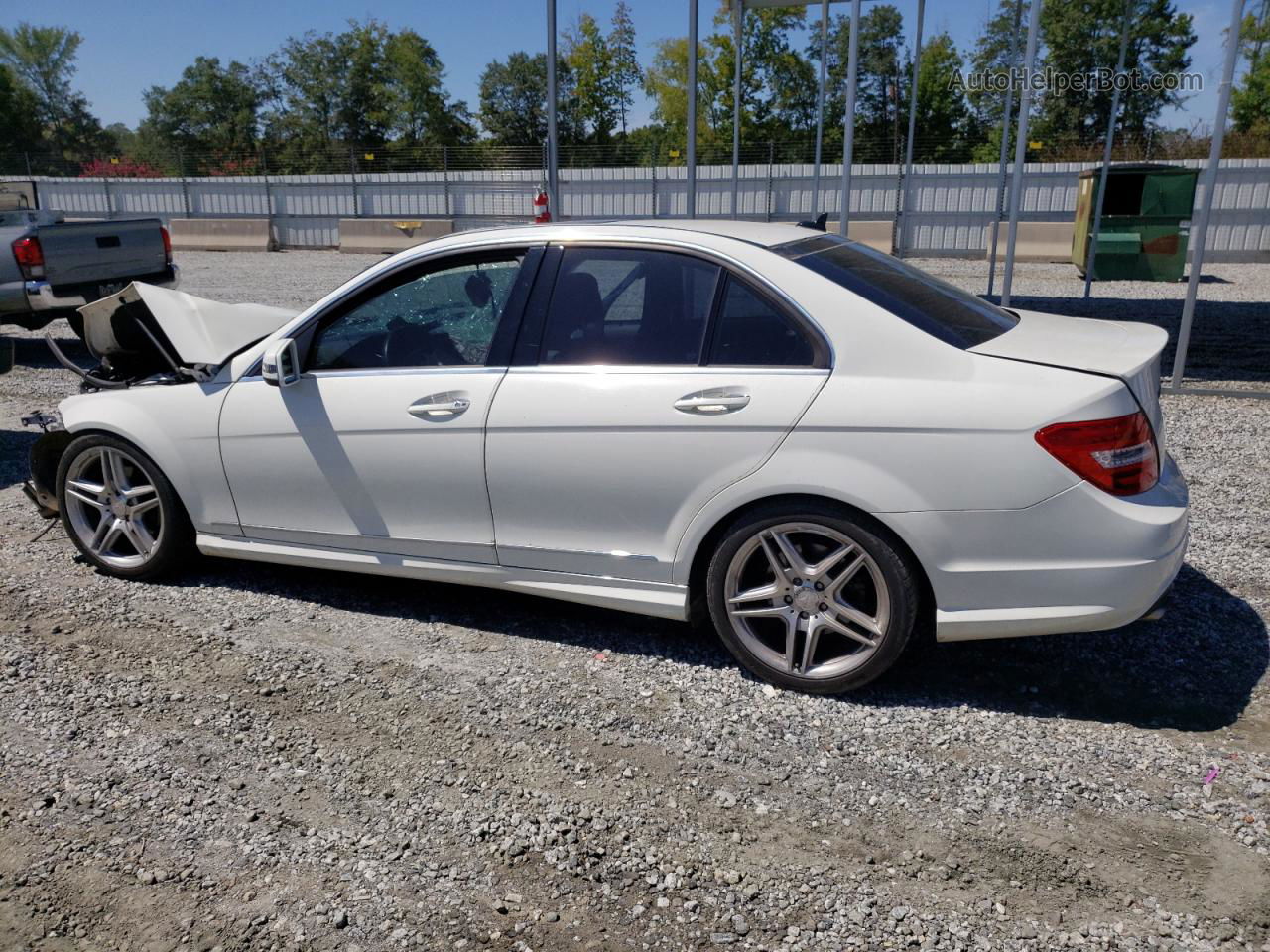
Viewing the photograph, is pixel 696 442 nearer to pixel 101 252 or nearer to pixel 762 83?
pixel 101 252

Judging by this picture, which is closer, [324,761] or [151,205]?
[324,761]

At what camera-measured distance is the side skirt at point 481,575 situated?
3.76 m

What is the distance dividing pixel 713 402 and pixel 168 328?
2.71 meters

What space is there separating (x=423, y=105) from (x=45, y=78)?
119 feet

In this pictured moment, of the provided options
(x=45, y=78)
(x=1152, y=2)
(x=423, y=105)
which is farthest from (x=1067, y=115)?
(x=45, y=78)

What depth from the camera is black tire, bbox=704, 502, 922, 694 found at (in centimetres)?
339

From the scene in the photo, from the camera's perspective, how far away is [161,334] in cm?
485

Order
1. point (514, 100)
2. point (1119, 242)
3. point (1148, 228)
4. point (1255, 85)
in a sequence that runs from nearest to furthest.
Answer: point (1148, 228), point (1119, 242), point (1255, 85), point (514, 100)

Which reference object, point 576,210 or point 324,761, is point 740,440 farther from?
point 576,210

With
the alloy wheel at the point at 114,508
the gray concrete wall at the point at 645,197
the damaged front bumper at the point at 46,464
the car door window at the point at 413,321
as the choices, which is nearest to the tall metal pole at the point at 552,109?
the damaged front bumper at the point at 46,464

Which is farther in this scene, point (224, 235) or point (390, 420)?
point (224, 235)

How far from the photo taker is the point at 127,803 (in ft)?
10.1

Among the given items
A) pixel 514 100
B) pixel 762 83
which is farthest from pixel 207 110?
pixel 762 83

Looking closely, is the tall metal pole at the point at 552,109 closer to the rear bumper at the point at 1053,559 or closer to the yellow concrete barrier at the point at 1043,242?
the rear bumper at the point at 1053,559
